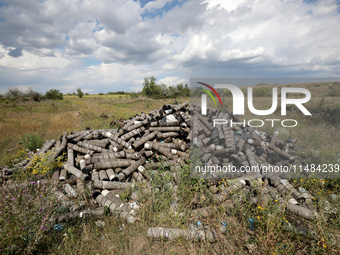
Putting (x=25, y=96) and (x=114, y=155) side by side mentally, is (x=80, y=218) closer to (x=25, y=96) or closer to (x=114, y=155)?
(x=114, y=155)

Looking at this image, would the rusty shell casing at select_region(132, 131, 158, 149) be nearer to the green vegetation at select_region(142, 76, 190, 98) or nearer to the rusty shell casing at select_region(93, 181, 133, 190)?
the rusty shell casing at select_region(93, 181, 133, 190)

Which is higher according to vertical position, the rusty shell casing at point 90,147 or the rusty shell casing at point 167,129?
the rusty shell casing at point 167,129

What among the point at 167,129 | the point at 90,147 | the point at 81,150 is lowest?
the point at 81,150

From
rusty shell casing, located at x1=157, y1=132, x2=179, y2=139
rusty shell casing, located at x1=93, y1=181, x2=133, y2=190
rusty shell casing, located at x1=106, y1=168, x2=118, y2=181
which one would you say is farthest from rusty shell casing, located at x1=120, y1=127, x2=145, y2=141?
rusty shell casing, located at x1=93, y1=181, x2=133, y2=190

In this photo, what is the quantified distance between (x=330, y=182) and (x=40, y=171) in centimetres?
1037

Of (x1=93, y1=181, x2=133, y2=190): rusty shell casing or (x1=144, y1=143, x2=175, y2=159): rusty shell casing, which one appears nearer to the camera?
(x1=93, y1=181, x2=133, y2=190): rusty shell casing

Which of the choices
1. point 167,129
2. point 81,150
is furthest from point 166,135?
point 81,150

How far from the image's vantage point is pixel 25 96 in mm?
44875

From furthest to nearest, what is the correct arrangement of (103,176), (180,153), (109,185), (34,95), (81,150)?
(34,95) < (81,150) < (180,153) < (103,176) < (109,185)

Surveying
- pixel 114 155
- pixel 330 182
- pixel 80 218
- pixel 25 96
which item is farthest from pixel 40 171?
pixel 25 96

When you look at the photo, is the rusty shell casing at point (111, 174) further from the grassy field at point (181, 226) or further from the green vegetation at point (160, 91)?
the green vegetation at point (160, 91)

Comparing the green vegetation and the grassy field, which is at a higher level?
the green vegetation

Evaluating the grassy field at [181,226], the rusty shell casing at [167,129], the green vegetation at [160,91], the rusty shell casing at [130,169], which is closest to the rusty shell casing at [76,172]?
the rusty shell casing at [130,169]

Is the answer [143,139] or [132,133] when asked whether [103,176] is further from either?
[132,133]
